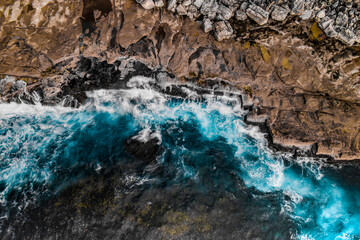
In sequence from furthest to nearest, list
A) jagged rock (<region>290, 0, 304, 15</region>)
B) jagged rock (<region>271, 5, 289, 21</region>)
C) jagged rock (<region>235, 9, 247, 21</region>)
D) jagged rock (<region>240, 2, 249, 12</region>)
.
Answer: jagged rock (<region>235, 9, 247, 21</region>)
jagged rock (<region>240, 2, 249, 12</region>)
jagged rock (<region>271, 5, 289, 21</region>)
jagged rock (<region>290, 0, 304, 15</region>)

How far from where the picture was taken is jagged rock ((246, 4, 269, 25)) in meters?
11.6

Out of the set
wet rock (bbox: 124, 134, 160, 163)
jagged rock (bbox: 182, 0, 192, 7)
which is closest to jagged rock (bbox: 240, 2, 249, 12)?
jagged rock (bbox: 182, 0, 192, 7)

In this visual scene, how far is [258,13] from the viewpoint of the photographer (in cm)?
1165

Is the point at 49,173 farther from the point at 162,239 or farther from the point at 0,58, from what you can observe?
the point at 0,58

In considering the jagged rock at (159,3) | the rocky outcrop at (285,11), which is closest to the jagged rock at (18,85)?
the rocky outcrop at (285,11)

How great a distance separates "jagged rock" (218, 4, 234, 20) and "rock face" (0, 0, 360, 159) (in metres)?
0.06

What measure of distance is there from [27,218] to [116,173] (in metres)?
4.41

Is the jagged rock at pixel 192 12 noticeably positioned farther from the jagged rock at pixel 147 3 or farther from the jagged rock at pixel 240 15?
the jagged rock at pixel 240 15

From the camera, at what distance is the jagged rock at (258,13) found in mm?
11609

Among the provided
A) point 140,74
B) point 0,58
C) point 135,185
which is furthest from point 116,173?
point 0,58

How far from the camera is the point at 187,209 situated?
9.79 metres

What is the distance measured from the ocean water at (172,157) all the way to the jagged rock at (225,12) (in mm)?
4815

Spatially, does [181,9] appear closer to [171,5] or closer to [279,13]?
[171,5]

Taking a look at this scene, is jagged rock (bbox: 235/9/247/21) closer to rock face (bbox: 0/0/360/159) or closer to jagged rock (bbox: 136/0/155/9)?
rock face (bbox: 0/0/360/159)
